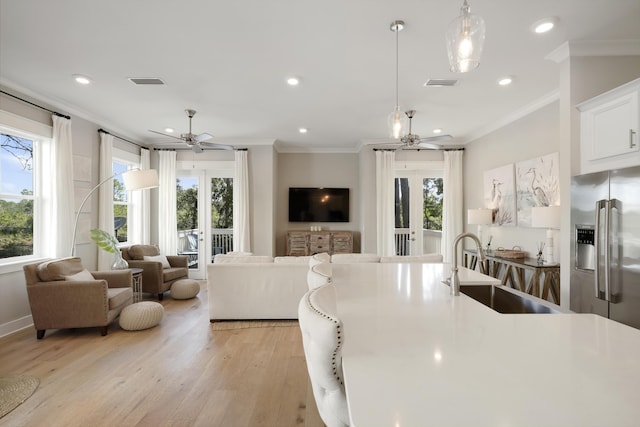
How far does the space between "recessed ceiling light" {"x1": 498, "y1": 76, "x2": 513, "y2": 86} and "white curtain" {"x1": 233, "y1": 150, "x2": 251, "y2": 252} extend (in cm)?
443

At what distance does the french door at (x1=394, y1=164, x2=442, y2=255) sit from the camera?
6.67m

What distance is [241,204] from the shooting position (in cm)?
639

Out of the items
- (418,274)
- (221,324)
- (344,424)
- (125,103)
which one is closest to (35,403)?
(221,324)

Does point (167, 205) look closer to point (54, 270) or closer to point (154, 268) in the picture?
point (154, 268)

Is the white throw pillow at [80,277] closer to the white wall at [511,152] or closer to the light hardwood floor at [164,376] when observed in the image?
the light hardwood floor at [164,376]

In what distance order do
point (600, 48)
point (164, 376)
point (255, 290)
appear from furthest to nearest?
point (255, 290), point (600, 48), point (164, 376)

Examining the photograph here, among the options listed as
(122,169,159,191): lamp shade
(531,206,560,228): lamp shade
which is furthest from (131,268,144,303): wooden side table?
(531,206,560,228): lamp shade

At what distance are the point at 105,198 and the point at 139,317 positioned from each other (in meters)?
2.31

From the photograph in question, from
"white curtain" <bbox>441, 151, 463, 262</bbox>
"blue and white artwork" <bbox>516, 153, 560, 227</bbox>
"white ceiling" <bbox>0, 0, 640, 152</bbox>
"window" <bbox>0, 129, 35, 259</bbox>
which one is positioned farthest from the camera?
"white curtain" <bbox>441, 151, 463, 262</bbox>

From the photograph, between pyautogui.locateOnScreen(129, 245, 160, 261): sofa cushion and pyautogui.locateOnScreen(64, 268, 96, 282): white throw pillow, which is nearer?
pyautogui.locateOnScreen(64, 268, 96, 282): white throw pillow

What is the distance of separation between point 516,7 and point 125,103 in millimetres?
4436

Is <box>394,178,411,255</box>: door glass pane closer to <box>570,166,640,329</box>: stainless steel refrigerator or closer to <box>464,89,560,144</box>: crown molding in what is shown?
<box>464,89,560,144</box>: crown molding

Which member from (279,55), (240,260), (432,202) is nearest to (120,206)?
(240,260)

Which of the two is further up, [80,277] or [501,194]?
[501,194]
